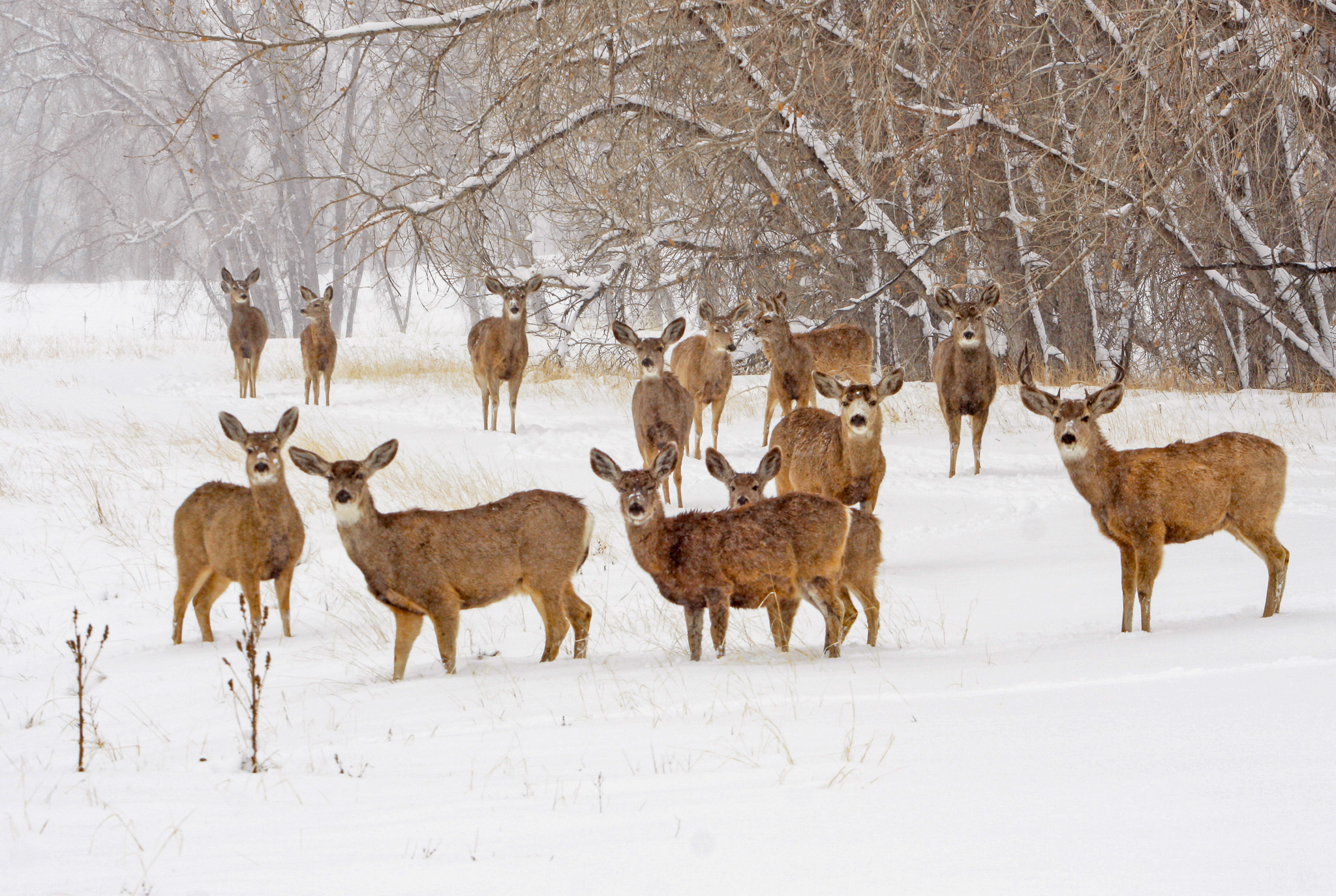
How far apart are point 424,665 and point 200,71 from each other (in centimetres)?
3368

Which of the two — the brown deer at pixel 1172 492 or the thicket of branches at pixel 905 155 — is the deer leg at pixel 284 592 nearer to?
the brown deer at pixel 1172 492

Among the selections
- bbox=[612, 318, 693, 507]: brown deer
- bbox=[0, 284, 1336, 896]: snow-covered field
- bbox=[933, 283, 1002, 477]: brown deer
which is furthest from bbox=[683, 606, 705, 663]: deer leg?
bbox=[933, 283, 1002, 477]: brown deer

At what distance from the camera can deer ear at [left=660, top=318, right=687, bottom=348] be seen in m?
11.1

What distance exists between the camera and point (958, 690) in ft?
15.3

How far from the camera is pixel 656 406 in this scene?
34.3 feet

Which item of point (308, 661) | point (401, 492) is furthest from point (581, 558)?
point (401, 492)

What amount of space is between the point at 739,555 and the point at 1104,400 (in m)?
2.36

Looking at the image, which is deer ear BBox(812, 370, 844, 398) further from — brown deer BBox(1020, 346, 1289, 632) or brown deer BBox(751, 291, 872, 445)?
brown deer BBox(751, 291, 872, 445)

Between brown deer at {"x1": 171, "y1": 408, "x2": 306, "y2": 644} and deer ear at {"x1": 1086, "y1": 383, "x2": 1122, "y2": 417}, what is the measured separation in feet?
14.3

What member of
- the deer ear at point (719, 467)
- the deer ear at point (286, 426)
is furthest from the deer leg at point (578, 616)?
the deer ear at point (286, 426)

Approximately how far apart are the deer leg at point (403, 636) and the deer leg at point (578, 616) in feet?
2.44

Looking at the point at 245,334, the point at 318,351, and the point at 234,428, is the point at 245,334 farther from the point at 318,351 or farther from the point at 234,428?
the point at 234,428

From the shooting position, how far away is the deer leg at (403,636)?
5.64 m

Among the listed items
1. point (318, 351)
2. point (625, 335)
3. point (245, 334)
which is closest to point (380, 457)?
point (625, 335)
